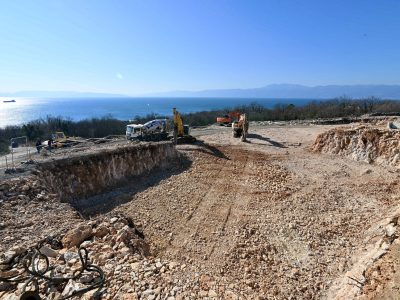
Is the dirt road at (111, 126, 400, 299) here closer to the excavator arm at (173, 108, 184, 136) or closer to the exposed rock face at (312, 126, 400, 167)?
the exposed rock face at (312, 126, 400, 167)

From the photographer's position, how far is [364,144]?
18625 mm

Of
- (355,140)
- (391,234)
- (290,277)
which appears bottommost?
(290,277)

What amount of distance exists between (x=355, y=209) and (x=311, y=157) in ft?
24.3

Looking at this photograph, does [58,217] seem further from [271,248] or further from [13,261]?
[271,248]

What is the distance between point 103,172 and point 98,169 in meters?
0.31

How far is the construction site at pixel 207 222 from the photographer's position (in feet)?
21.6

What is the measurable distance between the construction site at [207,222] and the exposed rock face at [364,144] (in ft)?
0.23

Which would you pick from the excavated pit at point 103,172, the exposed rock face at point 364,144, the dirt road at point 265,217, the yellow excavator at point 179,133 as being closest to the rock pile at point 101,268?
the dirt road at point 265,217

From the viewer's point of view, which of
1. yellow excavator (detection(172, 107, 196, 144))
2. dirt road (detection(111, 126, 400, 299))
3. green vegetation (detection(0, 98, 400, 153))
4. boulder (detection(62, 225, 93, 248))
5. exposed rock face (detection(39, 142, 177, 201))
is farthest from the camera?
green vegetation (detection(0, 98, 400, 153))

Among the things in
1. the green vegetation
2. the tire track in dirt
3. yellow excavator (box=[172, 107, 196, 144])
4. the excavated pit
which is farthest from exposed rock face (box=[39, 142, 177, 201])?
the green vegetation

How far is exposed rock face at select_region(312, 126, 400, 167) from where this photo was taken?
17.4m

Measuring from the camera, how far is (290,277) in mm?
8594

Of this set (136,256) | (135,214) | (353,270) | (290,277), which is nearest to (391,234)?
(353,270)

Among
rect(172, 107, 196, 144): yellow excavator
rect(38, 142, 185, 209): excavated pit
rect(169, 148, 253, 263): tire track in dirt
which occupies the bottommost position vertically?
rect(169, 148, 253, 263): tire track in dirt
